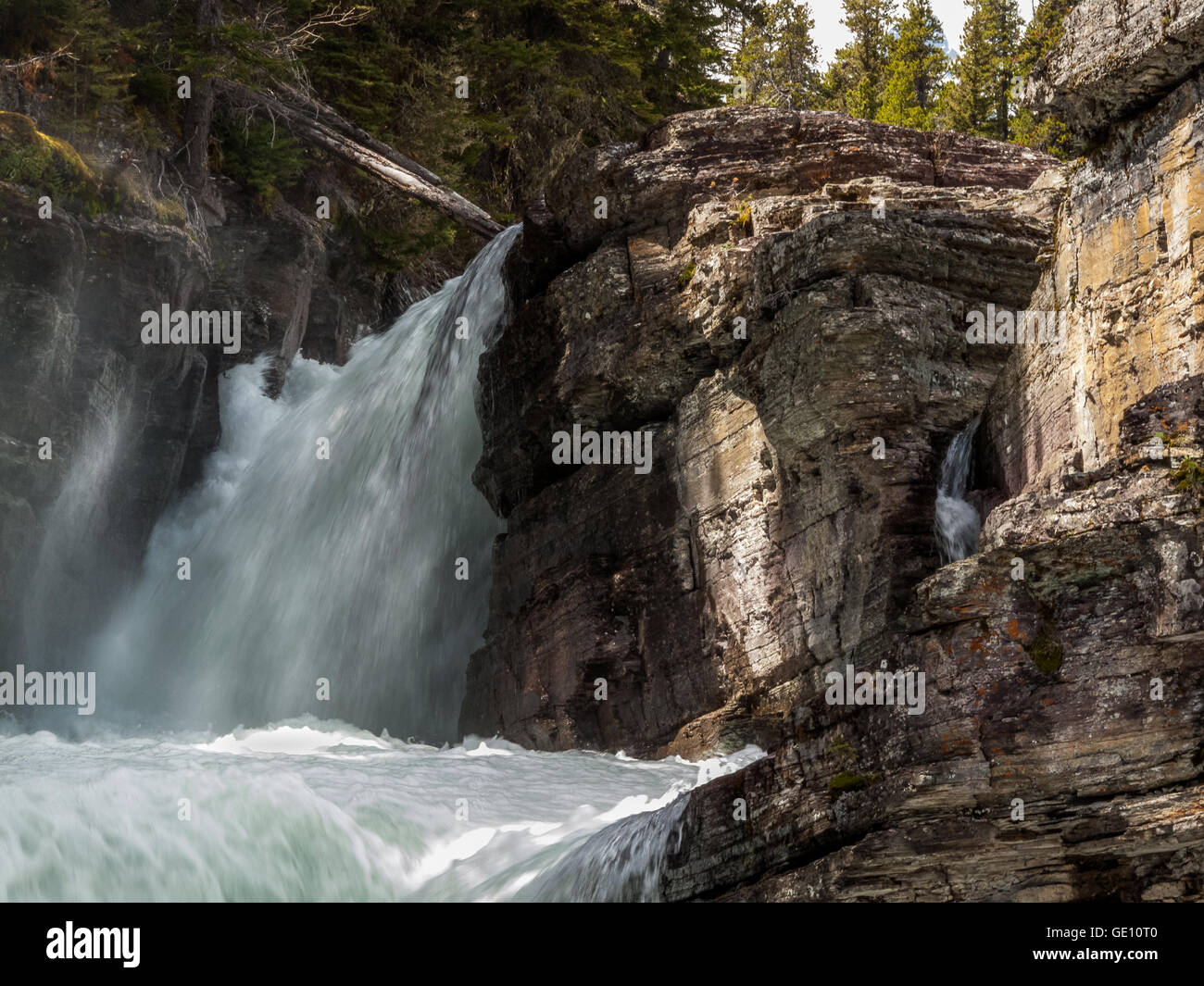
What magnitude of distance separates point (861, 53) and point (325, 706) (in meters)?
45.2

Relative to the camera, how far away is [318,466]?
22469 millimetres

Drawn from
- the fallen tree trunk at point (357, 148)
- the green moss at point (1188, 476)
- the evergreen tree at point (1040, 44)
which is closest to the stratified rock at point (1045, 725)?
the green moss at point (1188, 476)

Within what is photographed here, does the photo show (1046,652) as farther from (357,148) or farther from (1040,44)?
(1040,44)

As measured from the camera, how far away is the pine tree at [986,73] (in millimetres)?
45344

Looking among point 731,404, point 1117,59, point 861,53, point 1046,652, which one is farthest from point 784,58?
point 1046,652

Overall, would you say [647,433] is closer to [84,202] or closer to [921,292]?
[921,292]

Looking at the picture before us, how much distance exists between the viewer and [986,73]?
46562 mm

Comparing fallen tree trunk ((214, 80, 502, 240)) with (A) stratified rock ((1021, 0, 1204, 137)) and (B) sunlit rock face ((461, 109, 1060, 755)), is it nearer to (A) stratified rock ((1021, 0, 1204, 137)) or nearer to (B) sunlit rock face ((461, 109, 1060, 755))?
(B) sunlit rock face ((461, 109, 1060, 755))

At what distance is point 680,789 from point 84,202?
1480 cm

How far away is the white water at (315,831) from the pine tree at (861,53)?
47.2 metres

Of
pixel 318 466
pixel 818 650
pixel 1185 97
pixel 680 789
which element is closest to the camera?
pixel 1185 97

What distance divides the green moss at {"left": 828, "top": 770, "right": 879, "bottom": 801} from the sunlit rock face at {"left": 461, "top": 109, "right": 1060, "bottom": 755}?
3.79 metres

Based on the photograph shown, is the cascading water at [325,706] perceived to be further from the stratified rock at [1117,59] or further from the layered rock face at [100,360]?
the stratified rock at [1117,59]

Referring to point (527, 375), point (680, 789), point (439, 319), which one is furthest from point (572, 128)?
point (680, 789)
